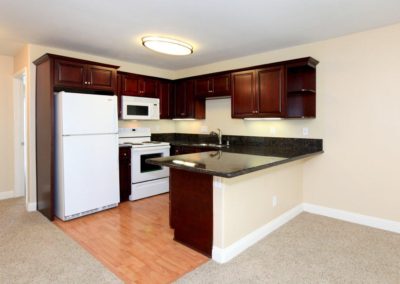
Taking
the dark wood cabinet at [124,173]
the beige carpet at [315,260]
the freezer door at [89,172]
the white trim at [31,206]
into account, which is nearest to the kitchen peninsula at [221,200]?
the beige carpet at [315,260]

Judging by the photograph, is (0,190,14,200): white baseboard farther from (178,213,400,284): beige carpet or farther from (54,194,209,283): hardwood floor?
(178,213,400,284): beige carpet

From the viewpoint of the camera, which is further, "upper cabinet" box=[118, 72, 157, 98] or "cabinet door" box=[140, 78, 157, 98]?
"cabinet door" box=[140, 78, 157, 98]

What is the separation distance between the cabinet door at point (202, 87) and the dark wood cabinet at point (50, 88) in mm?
1589

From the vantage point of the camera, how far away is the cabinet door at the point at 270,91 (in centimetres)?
360

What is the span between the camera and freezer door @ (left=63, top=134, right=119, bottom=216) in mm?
3396

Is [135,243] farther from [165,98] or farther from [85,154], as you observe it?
[165,98]

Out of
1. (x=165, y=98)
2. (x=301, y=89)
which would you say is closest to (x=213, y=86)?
(x=165, y=98)

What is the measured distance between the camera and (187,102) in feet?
16.5

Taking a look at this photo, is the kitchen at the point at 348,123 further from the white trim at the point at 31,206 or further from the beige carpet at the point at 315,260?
the white trim at the point at 31,206

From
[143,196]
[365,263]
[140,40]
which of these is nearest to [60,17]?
[140,40]

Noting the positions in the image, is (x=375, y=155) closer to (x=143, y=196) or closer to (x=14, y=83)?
(x=143, y=196)

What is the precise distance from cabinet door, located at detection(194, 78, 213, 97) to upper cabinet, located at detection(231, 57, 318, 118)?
67 centimetres

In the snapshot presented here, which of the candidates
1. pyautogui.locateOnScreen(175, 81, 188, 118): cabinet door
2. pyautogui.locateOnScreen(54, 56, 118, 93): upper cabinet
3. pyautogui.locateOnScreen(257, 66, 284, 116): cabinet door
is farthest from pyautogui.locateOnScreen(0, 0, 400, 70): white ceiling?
pyautogui.locateOnScreen(175, 81, 188, 118): cabinet door

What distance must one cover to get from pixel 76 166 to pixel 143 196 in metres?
1.35
